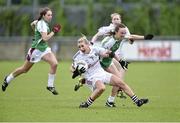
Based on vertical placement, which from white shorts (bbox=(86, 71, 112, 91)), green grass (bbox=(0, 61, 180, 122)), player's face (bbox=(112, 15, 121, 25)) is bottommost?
green grass (bbox=(0, 61, 180, 122))

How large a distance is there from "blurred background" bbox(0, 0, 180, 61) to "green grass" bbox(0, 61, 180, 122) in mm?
16505

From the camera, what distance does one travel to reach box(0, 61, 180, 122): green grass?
13586 mm

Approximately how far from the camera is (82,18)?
45.5 metres

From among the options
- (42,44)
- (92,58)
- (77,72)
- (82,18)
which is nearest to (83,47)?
(92,58)

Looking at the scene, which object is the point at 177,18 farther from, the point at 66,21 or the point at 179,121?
the point at 179,121

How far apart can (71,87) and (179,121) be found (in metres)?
9.43

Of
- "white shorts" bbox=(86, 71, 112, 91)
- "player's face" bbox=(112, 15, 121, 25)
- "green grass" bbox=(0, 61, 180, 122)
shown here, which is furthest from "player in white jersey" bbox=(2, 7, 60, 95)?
"white shorts" bbox=(86, 71, 112, 91)

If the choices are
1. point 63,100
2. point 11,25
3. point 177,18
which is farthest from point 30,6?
point 63,100

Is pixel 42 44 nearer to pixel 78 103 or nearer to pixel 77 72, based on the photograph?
pixel 78 103

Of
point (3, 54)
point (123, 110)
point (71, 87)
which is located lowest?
point (3, 54)

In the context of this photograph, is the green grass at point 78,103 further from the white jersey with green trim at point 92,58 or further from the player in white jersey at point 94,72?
the white jersey with green trim at point 92,58

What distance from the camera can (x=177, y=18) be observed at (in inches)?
1732

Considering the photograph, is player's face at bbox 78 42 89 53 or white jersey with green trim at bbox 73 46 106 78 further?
white jersey with green trim at bbox 73 46 106 78

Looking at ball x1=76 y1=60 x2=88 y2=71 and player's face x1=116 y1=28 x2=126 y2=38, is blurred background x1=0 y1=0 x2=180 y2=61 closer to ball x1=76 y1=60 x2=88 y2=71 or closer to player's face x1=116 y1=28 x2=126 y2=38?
player's face x1=116 y1=28 x2=126 y2=38
